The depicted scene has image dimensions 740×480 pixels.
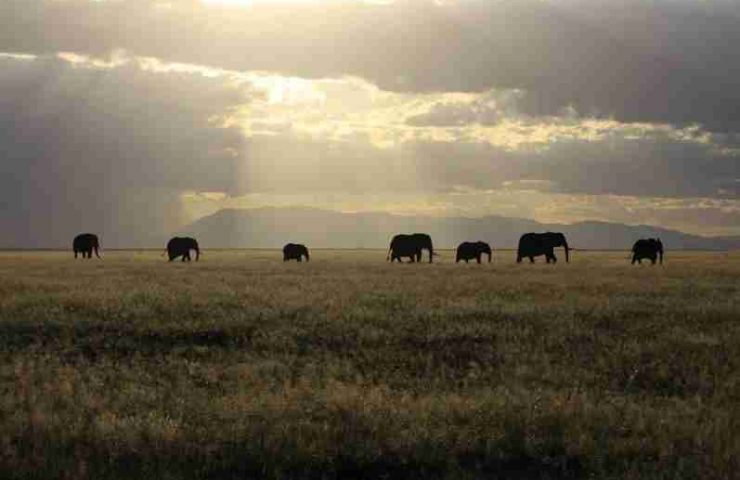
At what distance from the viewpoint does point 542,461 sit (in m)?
10.0

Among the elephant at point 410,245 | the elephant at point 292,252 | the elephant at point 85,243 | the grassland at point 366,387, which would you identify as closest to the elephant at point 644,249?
the elephant at point 410,245

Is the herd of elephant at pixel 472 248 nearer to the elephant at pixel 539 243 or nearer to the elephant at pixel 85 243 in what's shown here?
the elephant at pixel 539 243

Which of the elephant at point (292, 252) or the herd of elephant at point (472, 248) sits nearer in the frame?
the herd of elephant at point (472, 248)

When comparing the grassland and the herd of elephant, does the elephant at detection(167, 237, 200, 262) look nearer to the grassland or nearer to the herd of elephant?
the herd of elephant

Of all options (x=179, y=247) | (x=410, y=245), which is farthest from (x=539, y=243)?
(x=179, y=247)

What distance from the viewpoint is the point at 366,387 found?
1420cm

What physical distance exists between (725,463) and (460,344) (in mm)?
9817

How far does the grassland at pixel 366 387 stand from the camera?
9.97 meters

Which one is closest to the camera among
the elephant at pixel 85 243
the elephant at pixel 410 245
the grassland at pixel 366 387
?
the grassland at pixel 366 387

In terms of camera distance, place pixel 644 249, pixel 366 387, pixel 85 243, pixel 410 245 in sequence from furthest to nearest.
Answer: pixel 85 243
pixel 410 245
pixel 644 249
pixel 366 387

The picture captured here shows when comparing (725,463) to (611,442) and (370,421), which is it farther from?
(370,421)

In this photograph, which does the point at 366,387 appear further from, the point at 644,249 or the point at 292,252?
the point at 292,252

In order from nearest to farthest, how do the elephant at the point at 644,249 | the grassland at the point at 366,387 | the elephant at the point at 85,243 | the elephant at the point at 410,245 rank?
1. the grassland at the point at 366,387
2. the elephant at the point at 644,249
3. the elephant at the point at 410,245
4. the elephant at the point at 85,243

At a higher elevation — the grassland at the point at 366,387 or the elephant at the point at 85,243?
the elephant at the point at 85,243
